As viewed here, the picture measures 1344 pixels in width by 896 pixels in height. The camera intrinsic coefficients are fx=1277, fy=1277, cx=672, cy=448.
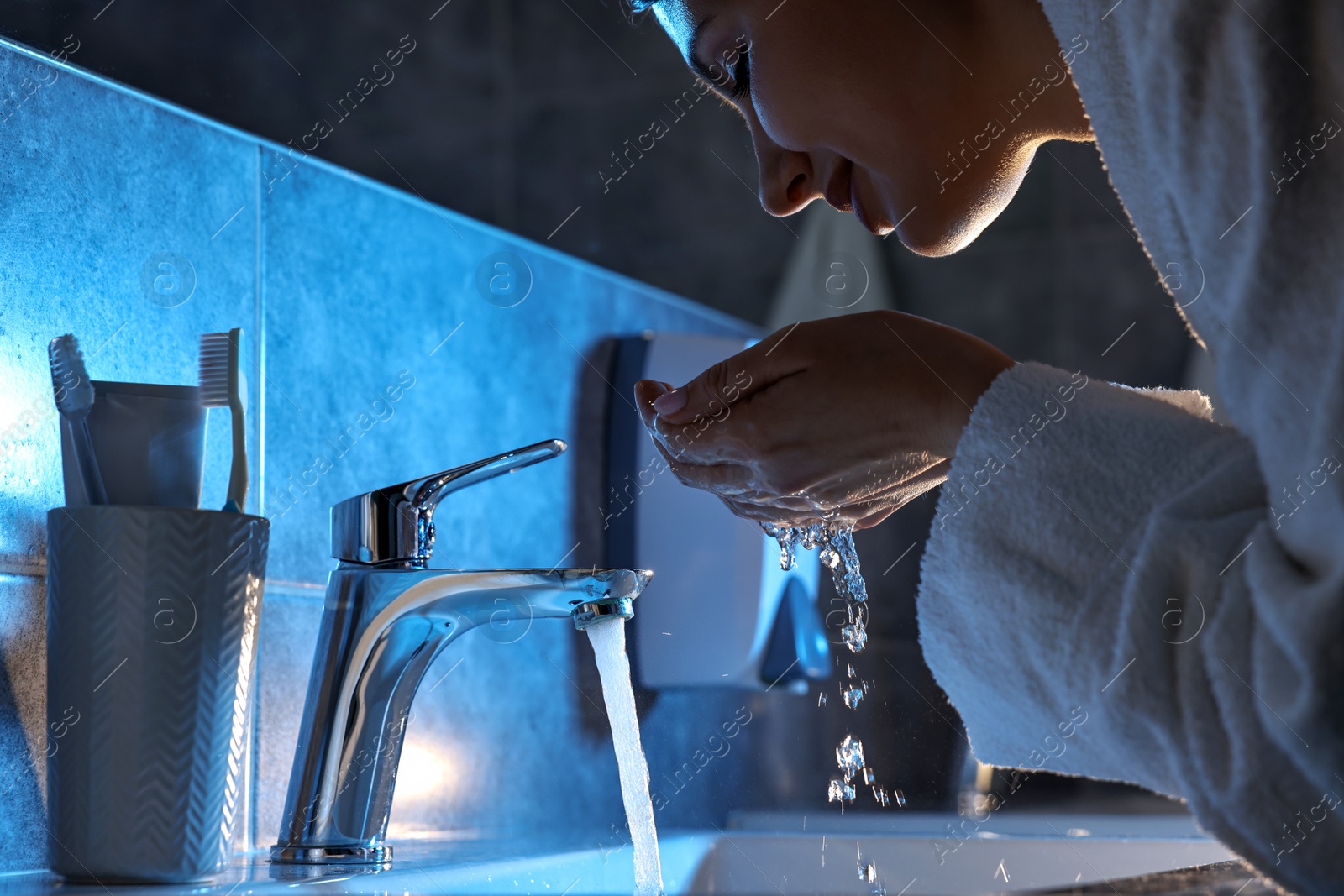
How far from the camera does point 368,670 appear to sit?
0.67 meters

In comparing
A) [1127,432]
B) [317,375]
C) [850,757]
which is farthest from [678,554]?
[1127,432]

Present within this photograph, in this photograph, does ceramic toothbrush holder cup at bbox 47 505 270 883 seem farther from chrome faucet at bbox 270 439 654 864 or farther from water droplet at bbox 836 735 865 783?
water droplet at bbox 836 735 865 783

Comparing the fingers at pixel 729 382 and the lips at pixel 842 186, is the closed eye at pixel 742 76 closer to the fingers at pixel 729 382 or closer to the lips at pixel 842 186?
the lips at pixel 842 186

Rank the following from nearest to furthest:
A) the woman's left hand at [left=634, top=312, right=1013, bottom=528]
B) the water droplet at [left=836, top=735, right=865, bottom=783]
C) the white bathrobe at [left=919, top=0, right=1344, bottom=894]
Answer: the white bathrobe at [left=919, top=0, right=1344, bottom=894]
the woman's left hand at [left=634, top=312, right=1013, bottom=528]
the water droplet at [left=836, top=735, right=865, bottom=783]

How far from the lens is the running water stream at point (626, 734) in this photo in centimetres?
64

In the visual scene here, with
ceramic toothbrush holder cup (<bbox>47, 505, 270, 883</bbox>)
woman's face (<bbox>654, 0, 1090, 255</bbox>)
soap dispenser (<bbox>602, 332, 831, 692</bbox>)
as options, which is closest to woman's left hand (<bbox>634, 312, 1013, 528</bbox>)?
woman's face (<bbox>654, 0, 1090, 255</bbox>)

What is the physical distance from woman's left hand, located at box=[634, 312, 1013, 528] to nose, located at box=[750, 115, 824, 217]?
0.46 ft

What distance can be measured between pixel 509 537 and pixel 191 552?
0.38 metres

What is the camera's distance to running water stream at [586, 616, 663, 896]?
2.10 feet

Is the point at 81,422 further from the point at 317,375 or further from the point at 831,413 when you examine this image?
the point at 831,413

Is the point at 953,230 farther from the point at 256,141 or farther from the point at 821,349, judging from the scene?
the point at 256,141

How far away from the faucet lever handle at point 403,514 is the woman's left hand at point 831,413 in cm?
9

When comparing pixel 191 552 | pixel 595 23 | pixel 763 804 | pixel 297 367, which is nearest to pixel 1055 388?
pixel 191 552

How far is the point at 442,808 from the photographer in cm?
85
